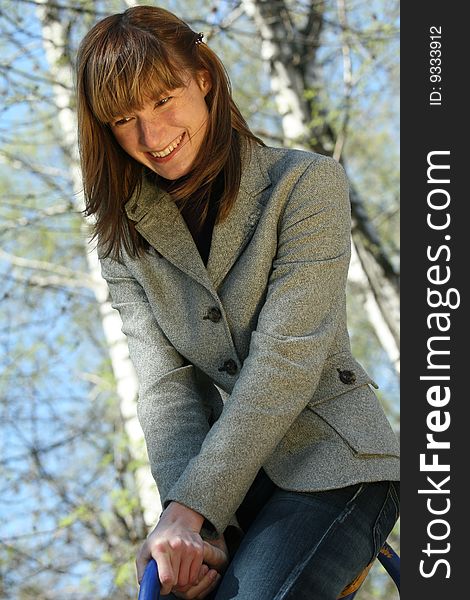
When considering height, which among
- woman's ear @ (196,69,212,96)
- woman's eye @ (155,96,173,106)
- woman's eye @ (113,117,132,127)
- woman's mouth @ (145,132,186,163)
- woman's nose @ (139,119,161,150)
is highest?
woman's ear @ (196,69,212,96)

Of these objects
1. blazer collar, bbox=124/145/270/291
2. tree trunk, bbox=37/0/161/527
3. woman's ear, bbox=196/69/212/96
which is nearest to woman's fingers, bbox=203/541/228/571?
blazer collar, bbox=124/145/270/291

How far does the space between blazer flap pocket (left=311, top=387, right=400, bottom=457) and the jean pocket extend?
0.27 ft

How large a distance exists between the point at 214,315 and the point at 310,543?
574 millimetres

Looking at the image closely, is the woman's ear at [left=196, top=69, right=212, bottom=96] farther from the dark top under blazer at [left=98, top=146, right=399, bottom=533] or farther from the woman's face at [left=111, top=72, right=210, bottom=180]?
the dark top under blazer at [left=98, top=146, right=399, bottom=533]

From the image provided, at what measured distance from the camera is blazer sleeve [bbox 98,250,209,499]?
230cm

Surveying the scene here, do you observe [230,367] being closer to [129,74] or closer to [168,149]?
[168,149]

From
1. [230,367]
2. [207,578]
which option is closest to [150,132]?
[230,367]

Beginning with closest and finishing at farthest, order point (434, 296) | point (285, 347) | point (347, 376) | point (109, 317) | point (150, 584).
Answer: point (150, 584) → point (285, 347) → point (347, 376) → point (434, 296) → point (109, 317)

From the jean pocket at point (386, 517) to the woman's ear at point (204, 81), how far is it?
963 millimetres

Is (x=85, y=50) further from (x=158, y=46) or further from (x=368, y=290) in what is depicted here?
(x=368, y=290)

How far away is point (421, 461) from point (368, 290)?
3.85 metres

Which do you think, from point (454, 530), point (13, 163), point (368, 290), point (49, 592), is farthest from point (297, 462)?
point (49, 592)

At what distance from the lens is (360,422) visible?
7.36 feet

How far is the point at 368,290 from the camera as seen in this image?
6188 mm
